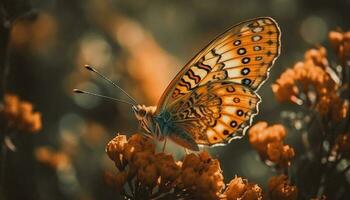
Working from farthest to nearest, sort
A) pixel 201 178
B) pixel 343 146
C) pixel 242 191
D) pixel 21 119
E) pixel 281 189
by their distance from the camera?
pixel 21 119, pixel 343 146, pixel 281 189, pixel 242 191, pixel 201 178

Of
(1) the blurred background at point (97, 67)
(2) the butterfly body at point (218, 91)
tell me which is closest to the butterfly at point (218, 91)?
(2) the butterfly body at point (218, 91)

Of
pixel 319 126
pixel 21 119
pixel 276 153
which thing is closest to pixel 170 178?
pixel 276 153

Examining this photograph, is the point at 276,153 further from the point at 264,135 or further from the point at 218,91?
the point at 218,91

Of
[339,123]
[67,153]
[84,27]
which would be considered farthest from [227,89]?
[84,27]

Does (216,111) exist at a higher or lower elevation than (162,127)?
higher

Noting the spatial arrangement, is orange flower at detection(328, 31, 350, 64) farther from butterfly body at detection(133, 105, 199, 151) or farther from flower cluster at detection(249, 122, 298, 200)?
butterfly body at detection(133, 105, 199, 151)

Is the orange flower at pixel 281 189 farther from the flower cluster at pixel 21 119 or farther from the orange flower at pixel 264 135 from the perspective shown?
the flower cluster at pixel 21 119

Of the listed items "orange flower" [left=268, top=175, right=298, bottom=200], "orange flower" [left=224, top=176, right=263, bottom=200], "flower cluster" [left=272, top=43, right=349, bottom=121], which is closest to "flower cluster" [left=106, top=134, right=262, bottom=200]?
"orange flower" [left=224, top=176, right=263, bottom=200]
